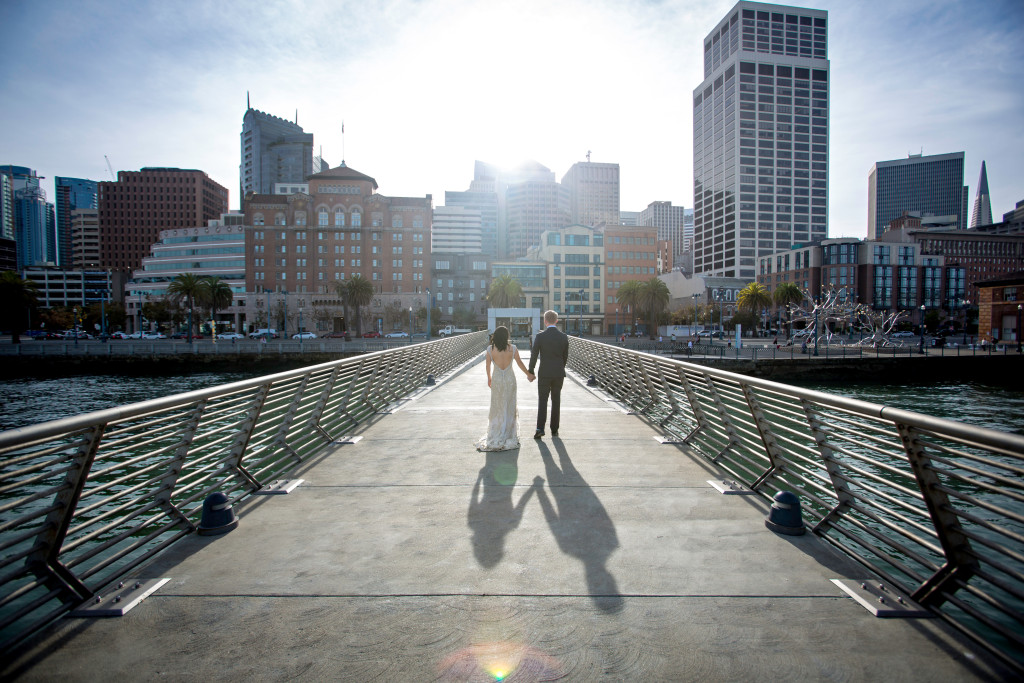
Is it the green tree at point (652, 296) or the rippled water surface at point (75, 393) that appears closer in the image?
the rippled water surface at point (75, 393)

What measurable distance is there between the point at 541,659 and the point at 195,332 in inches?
4857

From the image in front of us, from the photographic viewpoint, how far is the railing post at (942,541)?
3053 millimetres

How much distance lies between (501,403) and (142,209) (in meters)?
194

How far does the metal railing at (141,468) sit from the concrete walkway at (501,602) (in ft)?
0.94

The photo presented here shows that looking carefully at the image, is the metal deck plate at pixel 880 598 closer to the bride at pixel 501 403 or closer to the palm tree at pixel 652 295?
the bride at pixel 501 403

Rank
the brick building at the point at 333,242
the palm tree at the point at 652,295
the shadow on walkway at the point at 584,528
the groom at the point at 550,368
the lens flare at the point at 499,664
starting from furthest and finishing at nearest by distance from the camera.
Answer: the brick building at the point at 333,242 < the palm tree at the point at 652,295 < the groom at the point at 550,368 < the shadow on walkway at the point at 584,528 < the lens flare at the point at 499,664

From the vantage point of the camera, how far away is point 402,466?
6.44 m

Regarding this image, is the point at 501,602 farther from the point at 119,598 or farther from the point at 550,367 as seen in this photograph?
the point at 550,367

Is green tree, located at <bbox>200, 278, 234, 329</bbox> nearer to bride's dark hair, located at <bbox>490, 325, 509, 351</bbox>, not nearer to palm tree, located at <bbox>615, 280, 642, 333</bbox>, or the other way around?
palm tree, located at <bbox>615, 280, 642, 333</bbox>

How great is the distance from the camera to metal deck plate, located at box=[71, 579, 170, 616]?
3.04m

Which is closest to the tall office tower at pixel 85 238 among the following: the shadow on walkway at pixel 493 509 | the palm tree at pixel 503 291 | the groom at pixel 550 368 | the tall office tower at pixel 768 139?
the palm tree at pixel 503 291

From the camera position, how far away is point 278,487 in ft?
17.9

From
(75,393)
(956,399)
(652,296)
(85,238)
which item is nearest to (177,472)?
(956,399)

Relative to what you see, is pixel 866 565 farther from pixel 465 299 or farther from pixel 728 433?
pixel 465 299
